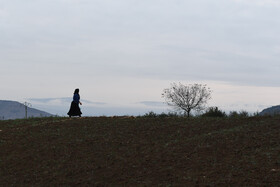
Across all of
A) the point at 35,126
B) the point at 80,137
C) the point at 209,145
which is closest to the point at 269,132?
the point at 209,145

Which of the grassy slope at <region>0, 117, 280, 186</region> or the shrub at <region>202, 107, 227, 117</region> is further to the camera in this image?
the shrub at <region>202, 107, 227, 117</region>

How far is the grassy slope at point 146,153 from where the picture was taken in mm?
10805

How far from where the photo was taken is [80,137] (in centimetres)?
1587

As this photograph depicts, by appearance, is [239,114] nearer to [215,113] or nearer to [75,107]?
[215,113]

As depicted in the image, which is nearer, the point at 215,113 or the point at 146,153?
the point at 146,153

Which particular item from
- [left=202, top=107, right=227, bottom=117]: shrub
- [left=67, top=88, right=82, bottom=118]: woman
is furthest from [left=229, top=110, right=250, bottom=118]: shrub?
[left=67, top=88, right=82, bottom=118]: woman

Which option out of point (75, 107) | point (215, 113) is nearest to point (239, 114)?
point (215, 113)

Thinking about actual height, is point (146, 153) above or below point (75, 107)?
below

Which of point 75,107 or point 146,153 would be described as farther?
point 75,107

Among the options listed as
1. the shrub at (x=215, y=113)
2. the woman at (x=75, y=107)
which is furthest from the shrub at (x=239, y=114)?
the woman at (x=75, y=107)

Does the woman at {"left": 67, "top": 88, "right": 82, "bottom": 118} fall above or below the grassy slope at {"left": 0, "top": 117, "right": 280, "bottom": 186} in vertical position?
above

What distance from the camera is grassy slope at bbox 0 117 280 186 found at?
10.8 metres

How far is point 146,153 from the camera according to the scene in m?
13.2

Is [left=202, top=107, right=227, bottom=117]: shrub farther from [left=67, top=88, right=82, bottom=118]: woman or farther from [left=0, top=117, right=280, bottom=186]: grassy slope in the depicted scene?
[left=67, top=88, right=82, bottom=118]: woman
